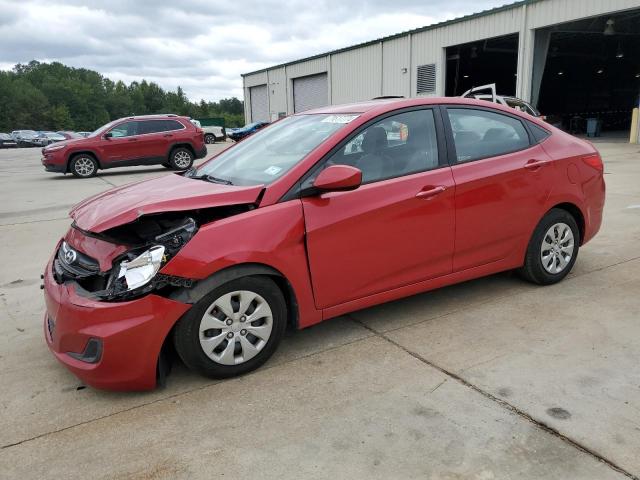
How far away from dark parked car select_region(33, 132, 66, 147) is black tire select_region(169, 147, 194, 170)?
3361 cm

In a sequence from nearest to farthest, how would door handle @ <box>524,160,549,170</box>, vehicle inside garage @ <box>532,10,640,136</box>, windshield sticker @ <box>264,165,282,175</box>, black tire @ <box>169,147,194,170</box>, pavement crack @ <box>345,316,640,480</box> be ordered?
1. pavement crack @ <box>345,316,640,480</box>
2. windshield sticker @ <box>264,165,282,175</box>
3. door handle @ <box>524,160,549,170</box>
4. black tire @ <box>169,147,194,170</box>
5. vehicle inside garage @ <box>532,10,640,136</box>

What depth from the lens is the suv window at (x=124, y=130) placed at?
15.3 meters

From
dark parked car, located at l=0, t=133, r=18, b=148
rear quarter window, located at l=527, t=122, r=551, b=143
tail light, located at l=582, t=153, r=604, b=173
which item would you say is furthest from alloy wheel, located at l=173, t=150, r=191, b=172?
dark parked car, located at l=0, t=133, r=18, b=148

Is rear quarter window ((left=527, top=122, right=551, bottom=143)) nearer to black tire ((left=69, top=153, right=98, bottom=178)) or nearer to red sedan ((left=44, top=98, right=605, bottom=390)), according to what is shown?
red sedan ((left=44, top=98, right=605, bottom=390))

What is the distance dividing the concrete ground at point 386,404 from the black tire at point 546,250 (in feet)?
0.61

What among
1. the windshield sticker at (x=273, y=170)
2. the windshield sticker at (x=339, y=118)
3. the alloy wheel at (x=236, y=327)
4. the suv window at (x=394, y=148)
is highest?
the windshield sticker at (x=339, y=118)

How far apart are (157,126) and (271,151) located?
510 inches

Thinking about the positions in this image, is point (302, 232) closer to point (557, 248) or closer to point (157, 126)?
point (557, 248)

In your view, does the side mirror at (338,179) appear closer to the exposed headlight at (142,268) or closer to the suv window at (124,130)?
the exposed headlight at (142,268)

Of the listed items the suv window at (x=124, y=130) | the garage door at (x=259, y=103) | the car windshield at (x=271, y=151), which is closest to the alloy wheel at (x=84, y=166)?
the suv window at (x=124, y=130)

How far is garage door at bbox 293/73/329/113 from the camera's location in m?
34.3

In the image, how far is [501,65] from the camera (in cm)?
3597

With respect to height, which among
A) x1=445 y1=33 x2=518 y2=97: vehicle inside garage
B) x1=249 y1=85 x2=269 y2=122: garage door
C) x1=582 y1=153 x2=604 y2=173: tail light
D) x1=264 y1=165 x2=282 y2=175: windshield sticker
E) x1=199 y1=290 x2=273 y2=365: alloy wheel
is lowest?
x1=199 y1=290 x2=273 y2=365: alloy wheel

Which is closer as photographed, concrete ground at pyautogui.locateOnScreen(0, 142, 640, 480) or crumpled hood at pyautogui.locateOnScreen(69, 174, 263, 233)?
concrete ground at pyautogui.locateOnScreen(0, 142, 640, 480)
